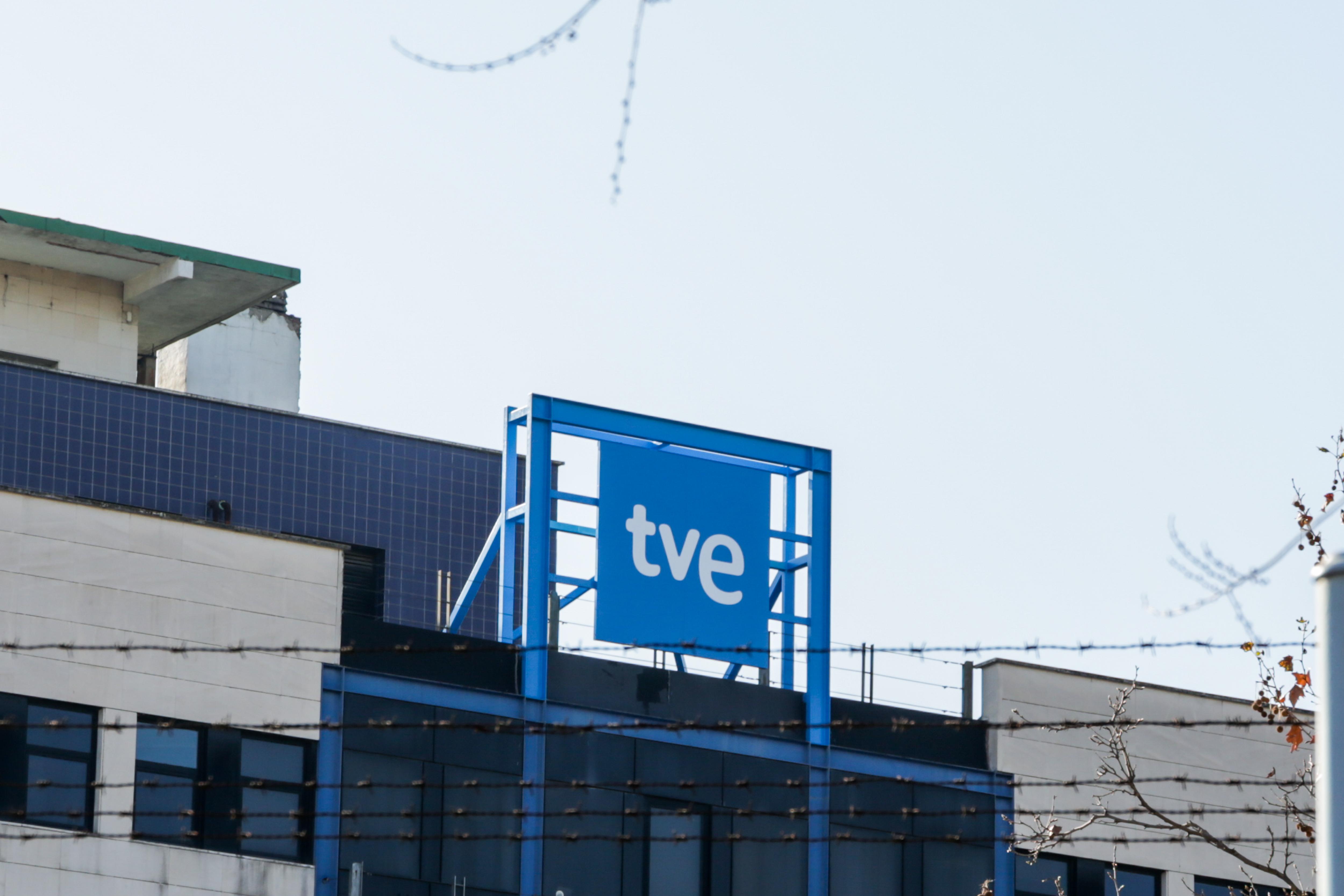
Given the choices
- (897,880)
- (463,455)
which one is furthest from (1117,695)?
(463,455)

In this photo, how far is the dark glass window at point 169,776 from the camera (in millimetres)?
27719

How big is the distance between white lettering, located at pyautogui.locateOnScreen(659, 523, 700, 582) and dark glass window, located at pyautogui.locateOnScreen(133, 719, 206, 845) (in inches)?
265

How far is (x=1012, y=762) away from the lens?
3400cm

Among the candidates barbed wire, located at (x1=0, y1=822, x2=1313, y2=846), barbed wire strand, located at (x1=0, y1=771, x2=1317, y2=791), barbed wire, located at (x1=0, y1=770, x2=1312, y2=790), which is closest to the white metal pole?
barbed wire, located at (x1=0, y1=822, x2=1313, y2=846)

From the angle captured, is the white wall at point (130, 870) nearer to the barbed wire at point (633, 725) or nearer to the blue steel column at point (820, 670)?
the barbed wire at point (633, 725)

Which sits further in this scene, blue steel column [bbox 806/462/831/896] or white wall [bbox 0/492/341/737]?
blue steel column [bbox 806/462/831/896]

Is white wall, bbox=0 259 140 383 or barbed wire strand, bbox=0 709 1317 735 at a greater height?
white wall, bbox=0 259 140 383

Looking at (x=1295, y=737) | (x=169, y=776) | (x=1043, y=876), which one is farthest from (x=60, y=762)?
(x=1295, y=737)

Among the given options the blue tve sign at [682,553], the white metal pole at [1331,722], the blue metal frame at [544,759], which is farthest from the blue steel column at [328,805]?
the white metal pole at [1331,722]

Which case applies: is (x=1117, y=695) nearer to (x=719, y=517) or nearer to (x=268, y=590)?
(x=719, y=517)

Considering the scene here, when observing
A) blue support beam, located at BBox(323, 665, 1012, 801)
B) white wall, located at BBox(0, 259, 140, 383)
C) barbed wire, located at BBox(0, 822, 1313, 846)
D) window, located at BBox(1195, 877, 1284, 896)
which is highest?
white wall, located at BBox(0, 259, 140, 383)

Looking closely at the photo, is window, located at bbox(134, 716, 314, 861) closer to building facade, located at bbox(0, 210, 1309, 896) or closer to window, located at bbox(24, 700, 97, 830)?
building facade, located at bbox(0, 210, 1309, 896)

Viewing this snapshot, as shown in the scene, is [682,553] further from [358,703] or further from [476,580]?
[358,703]

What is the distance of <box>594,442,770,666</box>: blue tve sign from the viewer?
3136cm
